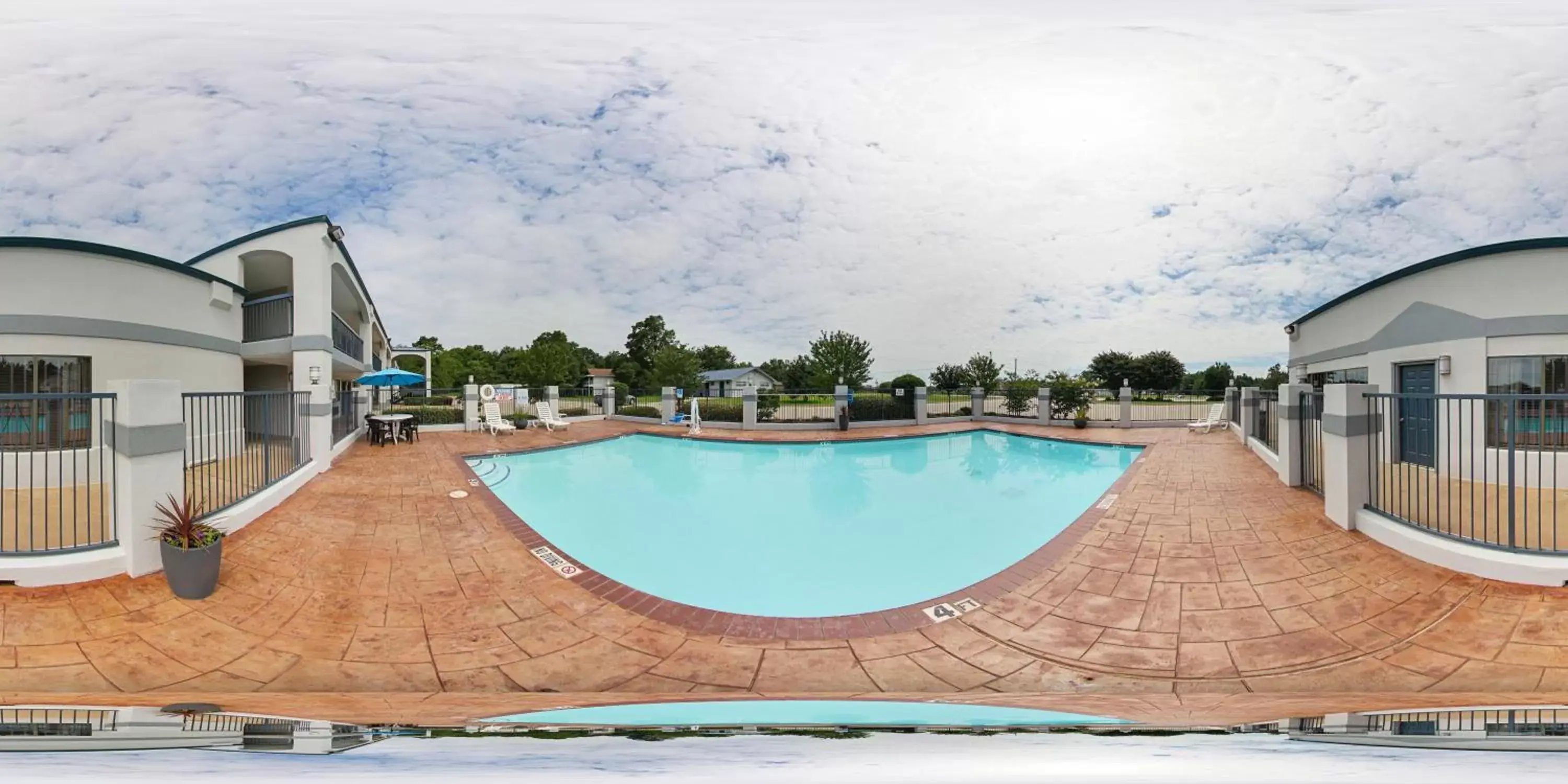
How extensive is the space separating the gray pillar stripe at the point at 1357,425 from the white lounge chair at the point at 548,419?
13752mm

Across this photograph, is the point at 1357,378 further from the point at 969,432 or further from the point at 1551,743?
the point at 1551,743

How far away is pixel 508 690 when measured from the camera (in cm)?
237

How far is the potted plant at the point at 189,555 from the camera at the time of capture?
10.3 ft

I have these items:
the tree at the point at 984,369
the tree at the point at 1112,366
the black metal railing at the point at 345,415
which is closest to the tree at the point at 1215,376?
the tree at the point at 1112,366

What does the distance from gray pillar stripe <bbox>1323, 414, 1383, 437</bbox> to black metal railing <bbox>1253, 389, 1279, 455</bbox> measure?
3346mm

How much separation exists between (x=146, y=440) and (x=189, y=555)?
0.87m

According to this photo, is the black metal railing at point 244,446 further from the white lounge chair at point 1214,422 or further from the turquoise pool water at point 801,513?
the white lounge chair at point 1214,422

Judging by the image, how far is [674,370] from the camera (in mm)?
25141

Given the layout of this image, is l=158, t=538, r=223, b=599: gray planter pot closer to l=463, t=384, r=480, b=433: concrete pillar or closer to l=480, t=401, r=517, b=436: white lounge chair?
l=480, t=401, r=517, b=436: white lounge chair

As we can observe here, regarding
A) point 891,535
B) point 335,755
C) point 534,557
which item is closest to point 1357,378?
point 891,535

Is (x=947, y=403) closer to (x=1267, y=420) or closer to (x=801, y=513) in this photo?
(x=1267, y=420)


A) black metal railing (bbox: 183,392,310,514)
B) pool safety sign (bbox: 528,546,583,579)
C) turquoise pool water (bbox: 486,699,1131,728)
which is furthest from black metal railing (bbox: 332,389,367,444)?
turquoise pool water (bbox: 486,699,1131,728)

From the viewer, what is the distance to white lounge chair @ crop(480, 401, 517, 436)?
40.4 ft

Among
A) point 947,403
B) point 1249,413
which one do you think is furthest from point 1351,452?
point 947,403
